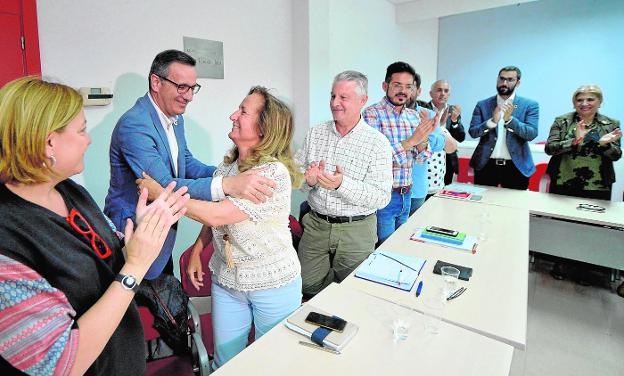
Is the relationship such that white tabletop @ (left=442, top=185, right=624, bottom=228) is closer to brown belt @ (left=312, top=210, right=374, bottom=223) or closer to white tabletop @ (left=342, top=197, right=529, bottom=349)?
white tabletop @ (left=342, top=197, right=529, bottom=349)

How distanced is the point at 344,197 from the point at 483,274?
0.79 metres

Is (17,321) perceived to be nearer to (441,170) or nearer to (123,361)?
(123,361)

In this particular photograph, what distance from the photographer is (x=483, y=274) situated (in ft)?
5.84

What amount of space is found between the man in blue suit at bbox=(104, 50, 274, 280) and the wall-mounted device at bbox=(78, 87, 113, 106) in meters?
0.82

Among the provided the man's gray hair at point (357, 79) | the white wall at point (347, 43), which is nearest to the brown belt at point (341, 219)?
the man's gray hair at point (357, 79)

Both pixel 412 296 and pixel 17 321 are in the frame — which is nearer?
pixel 17 321

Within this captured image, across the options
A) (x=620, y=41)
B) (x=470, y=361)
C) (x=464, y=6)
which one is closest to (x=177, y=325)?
(x=470, y=361)

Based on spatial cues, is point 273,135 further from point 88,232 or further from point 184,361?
point 184,361

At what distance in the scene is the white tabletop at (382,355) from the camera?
3.71ft

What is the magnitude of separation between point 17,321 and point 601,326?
3428 mm

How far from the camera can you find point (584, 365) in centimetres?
233

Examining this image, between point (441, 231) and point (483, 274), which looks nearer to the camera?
point (483, 274)

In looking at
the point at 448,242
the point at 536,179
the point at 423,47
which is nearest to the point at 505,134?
the point at 536,179

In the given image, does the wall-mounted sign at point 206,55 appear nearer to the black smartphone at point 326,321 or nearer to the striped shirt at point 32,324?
the black smartphone at point 326,321
